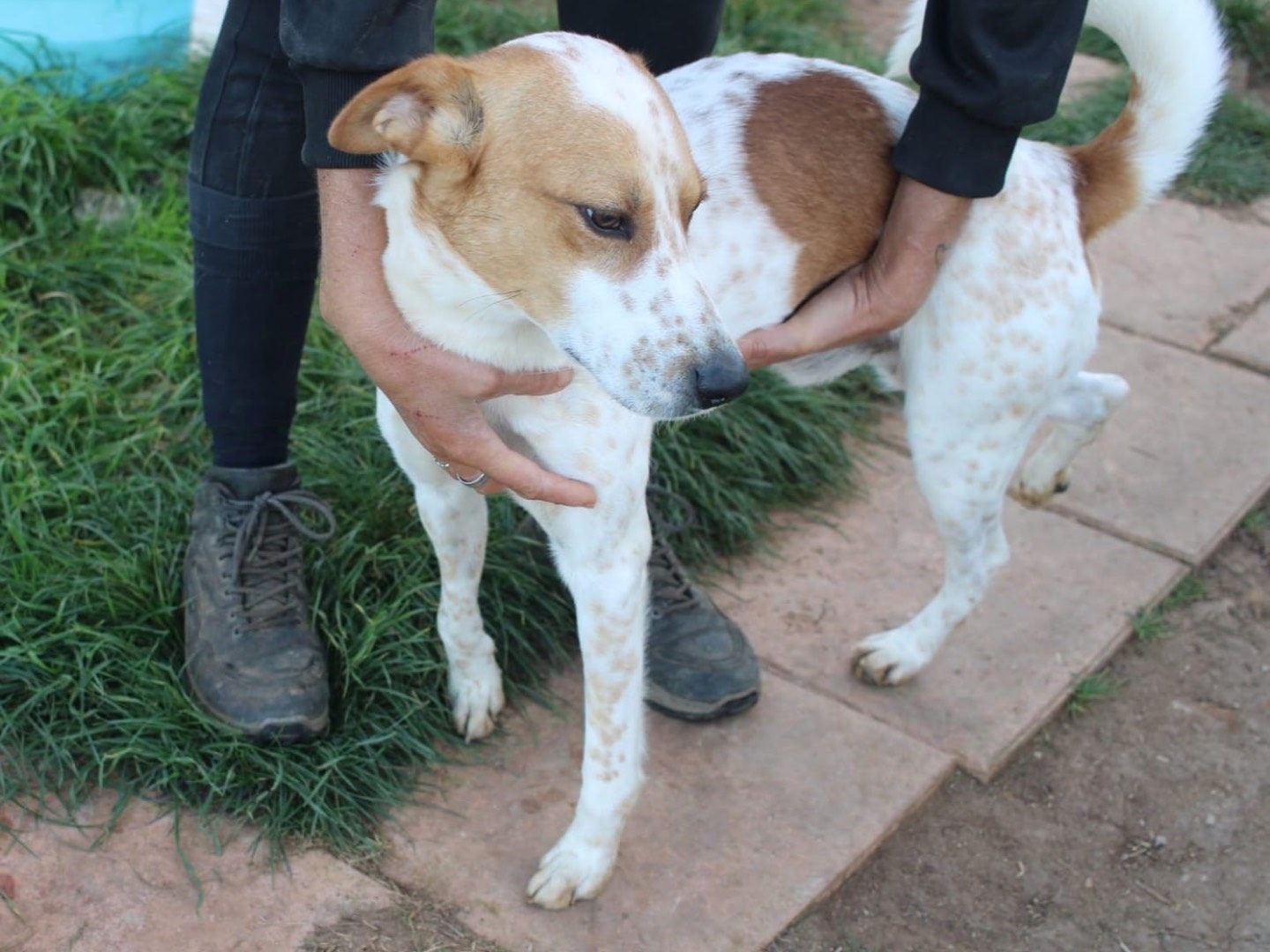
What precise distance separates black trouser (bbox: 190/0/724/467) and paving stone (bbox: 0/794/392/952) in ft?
2.37

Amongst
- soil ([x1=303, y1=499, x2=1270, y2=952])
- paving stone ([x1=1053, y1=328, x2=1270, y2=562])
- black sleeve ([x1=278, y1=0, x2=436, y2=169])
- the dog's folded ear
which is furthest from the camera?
paving stone ([x1=1053, y1=328, x2=1270, y2=562])

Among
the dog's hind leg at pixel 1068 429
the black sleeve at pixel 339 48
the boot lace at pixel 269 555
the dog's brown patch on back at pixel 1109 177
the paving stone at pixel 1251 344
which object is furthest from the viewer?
the paving stone at pixel 1251 344

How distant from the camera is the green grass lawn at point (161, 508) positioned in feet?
7.85

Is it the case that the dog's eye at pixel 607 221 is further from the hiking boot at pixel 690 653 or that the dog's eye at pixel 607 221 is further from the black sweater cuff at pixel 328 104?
the hiking boot at pixel 690 653

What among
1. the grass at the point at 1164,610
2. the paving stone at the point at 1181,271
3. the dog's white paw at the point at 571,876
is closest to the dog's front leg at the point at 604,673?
the dog's white paw at the point at 571,876

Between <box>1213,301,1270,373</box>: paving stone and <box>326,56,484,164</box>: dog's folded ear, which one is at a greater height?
<box>326,56,484,164</box>: dog's folded ear

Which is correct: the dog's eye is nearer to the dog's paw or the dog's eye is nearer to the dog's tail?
the dog's tail

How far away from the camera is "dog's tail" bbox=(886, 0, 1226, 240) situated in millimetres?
2322

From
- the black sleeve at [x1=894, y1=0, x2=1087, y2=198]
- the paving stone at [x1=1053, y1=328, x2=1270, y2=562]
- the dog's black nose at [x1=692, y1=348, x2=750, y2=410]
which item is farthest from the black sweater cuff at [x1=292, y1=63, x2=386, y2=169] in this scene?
the paving stone at [x1=1053, y1=328, x2=1270, y2=562]

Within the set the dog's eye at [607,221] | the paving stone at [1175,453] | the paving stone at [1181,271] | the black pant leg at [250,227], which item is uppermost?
the dog's eye at [607,221]

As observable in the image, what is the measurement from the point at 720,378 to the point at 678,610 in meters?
1.08

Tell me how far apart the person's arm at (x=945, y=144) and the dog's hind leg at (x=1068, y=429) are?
0.45 m

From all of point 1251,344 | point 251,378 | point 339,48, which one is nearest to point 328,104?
point 339,48

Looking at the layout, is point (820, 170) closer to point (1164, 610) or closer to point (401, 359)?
point (401, 359)
